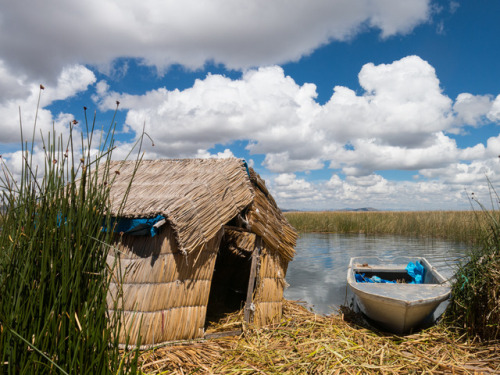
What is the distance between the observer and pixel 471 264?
5602 mm

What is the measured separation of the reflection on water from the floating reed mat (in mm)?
2381

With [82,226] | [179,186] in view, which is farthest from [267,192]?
[82,226]

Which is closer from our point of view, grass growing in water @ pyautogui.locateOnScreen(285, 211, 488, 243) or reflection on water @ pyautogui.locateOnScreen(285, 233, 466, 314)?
reflection on water @ pyautogui.locateOnScreen(285, 233, 466, 314)

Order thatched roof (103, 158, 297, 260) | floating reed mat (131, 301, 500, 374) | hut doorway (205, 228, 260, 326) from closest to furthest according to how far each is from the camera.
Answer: floating reed mat (131, 301, 500, 374) < thatched roof (103, 158, 297, 260) < hut doorway (205, 228, 260, 326)

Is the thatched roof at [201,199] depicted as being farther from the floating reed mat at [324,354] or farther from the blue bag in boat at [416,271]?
the blue bag in boat at [416,271]

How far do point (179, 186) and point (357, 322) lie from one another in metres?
4.03

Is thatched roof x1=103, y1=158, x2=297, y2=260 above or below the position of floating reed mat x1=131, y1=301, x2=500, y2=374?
above

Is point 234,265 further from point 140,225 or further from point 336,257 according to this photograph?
point 336,257

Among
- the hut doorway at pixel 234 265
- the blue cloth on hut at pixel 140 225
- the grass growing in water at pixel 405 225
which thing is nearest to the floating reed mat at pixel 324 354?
the blue cloth on hut at pixel 140 225

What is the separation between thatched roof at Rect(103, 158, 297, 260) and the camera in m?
5.00

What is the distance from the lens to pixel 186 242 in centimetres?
489

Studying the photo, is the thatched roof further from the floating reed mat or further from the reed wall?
the floating reed mat

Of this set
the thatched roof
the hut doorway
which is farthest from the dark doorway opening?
the thatched roof

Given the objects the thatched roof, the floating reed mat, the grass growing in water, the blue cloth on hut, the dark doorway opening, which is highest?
the thatched roof
